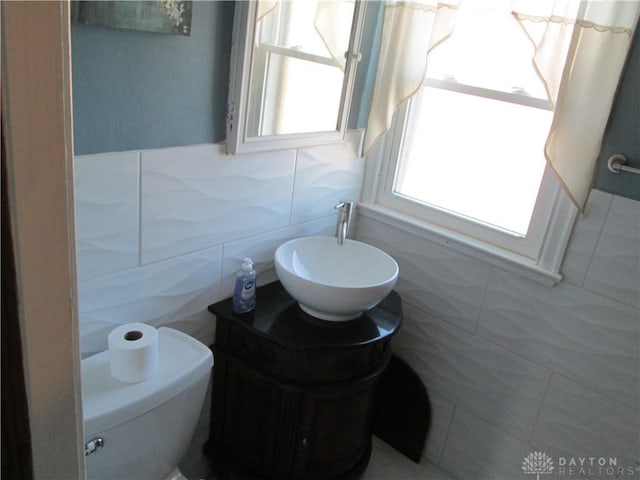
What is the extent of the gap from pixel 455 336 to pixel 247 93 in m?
1.17

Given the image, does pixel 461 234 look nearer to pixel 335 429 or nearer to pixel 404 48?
pixel 404 48

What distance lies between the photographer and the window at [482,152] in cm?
165

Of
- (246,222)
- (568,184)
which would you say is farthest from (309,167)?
→ (568,184)

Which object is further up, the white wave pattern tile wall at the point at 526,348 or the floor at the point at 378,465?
the white wave pattern tile wall at the point at 526,348

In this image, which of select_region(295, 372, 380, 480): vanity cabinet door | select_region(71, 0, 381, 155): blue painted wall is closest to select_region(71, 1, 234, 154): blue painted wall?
select_region(71, 0, 381, 155): blue painted wall

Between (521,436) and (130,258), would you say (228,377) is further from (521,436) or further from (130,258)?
(521,436)

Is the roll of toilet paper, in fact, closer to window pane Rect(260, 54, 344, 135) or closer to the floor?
the floor

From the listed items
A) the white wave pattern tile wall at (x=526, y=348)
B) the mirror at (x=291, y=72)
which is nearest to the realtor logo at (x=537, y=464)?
the white wave pattern tile wall at (x=526, y=348)

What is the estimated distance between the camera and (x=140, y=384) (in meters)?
1.25

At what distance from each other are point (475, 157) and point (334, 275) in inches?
26.1

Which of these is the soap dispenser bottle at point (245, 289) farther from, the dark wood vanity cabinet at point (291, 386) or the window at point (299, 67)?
the window at point (299, 67)

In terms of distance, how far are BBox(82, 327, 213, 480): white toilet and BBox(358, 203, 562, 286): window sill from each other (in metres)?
0.93

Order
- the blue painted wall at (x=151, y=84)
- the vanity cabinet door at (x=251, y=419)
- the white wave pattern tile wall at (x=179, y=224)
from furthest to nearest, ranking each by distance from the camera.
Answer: the vanity cabinet door at (x=251, y=419) → the white wave pattern tile wall at (x=179, y=224) → the blue painted wall at (x=151, y=84)

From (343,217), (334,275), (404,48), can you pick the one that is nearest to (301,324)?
(334,275)
